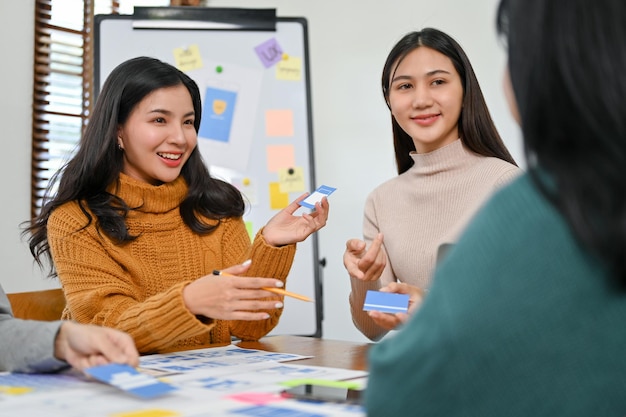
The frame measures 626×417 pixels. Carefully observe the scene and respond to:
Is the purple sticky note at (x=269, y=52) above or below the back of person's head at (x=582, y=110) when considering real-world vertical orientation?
above

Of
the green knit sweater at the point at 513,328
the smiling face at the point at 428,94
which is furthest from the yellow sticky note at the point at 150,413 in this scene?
the smiling face at the point at 428,94

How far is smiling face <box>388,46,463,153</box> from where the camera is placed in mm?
1786

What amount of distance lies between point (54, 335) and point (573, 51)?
0.82m

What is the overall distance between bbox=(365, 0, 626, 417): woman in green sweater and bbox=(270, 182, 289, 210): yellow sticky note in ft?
6.64

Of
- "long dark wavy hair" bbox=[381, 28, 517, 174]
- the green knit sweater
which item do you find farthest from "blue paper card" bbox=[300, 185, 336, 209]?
the green knit sweater

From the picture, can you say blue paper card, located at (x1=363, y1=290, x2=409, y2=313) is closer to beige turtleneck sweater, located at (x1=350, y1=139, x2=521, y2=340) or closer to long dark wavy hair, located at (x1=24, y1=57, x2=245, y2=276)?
beige turtleneck sweater, located at (x1=350, y1=139, x2=521, y2=340)

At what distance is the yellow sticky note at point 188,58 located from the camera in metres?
2.58

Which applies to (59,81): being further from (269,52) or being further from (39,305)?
(39,305)

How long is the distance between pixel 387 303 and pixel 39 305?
0.93m

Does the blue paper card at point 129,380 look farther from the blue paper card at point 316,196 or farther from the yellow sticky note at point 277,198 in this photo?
the yellow sticky note at point 277,198

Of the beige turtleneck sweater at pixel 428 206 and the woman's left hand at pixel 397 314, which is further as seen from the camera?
the beige turtleneck sweater at pixel 428 206

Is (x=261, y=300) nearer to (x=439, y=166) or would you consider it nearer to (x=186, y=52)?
(x=439, y=166)

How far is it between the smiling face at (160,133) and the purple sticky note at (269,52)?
35.9 inches

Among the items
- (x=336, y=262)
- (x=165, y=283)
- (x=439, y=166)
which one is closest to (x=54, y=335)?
(x=165, y=283)
